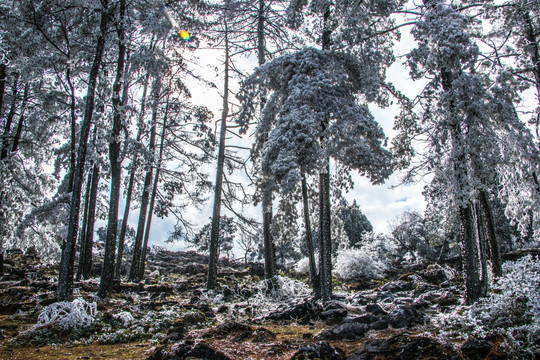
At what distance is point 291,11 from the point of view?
11.1 meters

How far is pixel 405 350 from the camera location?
11.5 ft

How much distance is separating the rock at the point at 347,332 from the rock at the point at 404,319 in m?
0.61

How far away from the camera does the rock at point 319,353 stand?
367cm

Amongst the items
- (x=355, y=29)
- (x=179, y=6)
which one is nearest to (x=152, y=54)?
(x=179, y=6)

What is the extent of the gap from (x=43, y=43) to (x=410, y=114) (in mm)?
11542

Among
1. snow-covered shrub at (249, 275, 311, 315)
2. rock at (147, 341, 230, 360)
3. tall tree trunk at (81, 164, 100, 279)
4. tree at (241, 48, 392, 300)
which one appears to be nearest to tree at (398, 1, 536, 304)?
tree at (241, 48, 392, 300)

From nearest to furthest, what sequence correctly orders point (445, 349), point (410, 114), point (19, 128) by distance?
point (445, 349)
point (410, 114)
point (19, 128)

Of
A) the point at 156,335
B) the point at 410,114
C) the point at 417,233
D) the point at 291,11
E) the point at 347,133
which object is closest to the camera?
the point at 156,335

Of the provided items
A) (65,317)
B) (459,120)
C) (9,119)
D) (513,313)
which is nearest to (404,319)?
(513,313)

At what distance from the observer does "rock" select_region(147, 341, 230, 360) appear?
3.49 metres

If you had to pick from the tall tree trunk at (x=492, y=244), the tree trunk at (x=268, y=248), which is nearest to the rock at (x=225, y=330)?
the tree trunk at (x=268, y=248)

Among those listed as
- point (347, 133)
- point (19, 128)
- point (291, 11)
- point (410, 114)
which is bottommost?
point (347, 133)

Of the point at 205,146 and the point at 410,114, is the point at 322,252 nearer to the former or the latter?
the point at 410,114

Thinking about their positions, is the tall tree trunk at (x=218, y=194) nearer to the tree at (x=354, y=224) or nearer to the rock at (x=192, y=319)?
the rock at (x=192, y=319)
